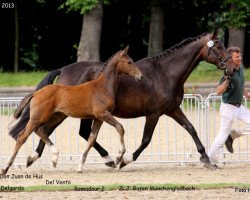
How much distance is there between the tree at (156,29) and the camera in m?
32.1

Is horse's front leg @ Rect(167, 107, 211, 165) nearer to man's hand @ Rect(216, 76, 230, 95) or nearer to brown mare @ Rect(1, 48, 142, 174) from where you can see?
man's hand @ Rect(216, 76, 230, 95)

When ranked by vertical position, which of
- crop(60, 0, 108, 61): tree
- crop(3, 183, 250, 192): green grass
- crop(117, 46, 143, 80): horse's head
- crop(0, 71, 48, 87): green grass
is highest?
crop(60, 0, 108, 61): tree

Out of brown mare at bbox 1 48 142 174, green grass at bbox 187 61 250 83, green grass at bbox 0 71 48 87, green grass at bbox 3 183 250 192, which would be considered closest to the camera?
green grass at bbox 3 183 250 192

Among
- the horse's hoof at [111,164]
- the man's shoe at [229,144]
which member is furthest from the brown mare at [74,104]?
the man's shoe at [229,144]

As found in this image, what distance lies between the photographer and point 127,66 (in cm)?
1583

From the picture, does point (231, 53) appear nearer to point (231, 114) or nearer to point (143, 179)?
point (231, 114)

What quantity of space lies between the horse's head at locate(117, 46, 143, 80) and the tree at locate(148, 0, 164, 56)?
15925 mm

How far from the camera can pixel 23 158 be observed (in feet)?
60.2

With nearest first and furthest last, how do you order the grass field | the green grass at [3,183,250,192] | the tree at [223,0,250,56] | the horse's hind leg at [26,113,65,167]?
the green grass at [3,183,250,192], the horse's hind leg at [26,113,65,167], the grass field, the tree at [223,0,250,56]

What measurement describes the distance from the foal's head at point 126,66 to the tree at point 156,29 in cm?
1592

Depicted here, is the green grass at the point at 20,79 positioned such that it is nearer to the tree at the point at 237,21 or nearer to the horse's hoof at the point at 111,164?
the tree at the point at 237,21

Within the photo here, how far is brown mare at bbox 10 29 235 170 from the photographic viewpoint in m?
16.1

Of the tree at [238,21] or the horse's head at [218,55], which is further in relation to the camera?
the tree at [238,21]

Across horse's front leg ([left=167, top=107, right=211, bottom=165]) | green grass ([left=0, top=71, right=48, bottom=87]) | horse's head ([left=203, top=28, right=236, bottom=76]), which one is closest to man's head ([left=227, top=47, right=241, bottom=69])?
horse's head ([left=203, top=28, right=236, bottom=76])
